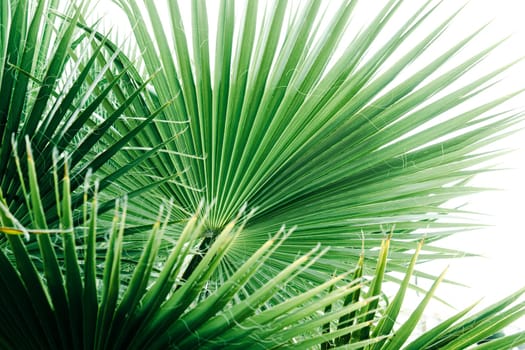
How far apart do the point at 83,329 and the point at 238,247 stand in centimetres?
45

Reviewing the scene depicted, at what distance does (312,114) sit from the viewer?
1026 mm

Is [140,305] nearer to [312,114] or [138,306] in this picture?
[138,306]

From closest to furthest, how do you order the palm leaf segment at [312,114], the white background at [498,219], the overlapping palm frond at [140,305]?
the overlapping palm frond at [140,305] < the palm leaf segment at [312,114] < the white background at [498,219]

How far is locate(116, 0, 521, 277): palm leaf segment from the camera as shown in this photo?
1011mm

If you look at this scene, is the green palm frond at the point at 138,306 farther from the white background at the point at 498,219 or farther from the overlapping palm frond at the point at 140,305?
the white background at the point at 498,219

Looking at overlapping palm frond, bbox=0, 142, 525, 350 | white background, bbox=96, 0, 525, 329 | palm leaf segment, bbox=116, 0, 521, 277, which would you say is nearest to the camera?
overlapping palm frond, bbox=0, 142, 525, 350

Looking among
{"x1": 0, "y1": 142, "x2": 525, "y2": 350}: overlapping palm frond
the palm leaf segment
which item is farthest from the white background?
{"x1": 0, "y1": 142, "x2": 525, "y2": 350}: overlapping palm frond

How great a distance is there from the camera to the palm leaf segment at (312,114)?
1011mm

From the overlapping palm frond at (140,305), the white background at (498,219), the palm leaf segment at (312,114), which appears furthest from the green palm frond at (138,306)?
the white background at (498,219)

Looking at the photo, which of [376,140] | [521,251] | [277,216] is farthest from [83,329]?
[521,251]

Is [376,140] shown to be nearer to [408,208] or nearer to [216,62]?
[408,208]

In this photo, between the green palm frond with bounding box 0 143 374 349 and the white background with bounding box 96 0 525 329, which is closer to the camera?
the green palm frond with bounding box 0 143 374 349

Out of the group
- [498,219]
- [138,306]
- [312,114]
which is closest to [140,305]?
[138,306]

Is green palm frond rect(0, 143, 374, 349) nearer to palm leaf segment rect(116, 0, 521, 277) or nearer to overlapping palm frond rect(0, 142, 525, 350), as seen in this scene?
overlapping palm frond rect(0, 142, 525, 350)
